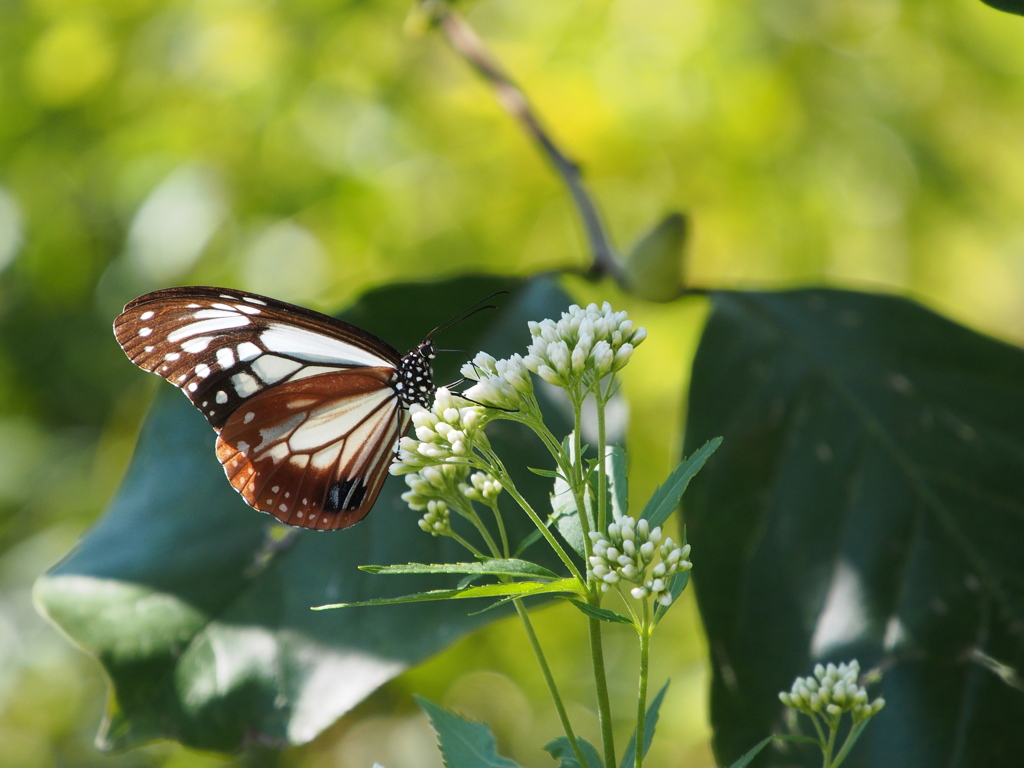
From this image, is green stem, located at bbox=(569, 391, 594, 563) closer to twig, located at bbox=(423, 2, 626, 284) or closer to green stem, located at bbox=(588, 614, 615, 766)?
green stem, located at bbox=(588, 614, 615, 766)

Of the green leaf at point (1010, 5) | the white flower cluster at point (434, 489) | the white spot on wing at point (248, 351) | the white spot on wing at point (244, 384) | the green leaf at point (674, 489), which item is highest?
the green leaf at point (1010, 5)

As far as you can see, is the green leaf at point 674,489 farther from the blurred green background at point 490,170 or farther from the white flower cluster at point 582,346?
the blurred green background at point 490,170

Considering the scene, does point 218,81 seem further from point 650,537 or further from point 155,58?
point 650,537

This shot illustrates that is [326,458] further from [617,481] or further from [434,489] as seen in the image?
[617,481]

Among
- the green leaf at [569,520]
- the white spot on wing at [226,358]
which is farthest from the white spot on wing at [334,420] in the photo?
the green leaf at [569,520]

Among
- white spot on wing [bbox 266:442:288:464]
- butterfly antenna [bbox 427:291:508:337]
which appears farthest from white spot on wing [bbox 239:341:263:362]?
butterfly antenna [bbox 427:291:508:337]

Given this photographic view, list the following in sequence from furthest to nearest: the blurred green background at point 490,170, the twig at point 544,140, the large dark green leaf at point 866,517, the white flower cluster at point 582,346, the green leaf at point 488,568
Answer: the blurred green background at point 490,170, the twig at point 544,140, the large dark green leaf at point 866,517, the white flower cluster at point 582,346, the green leaf at point 488,568
